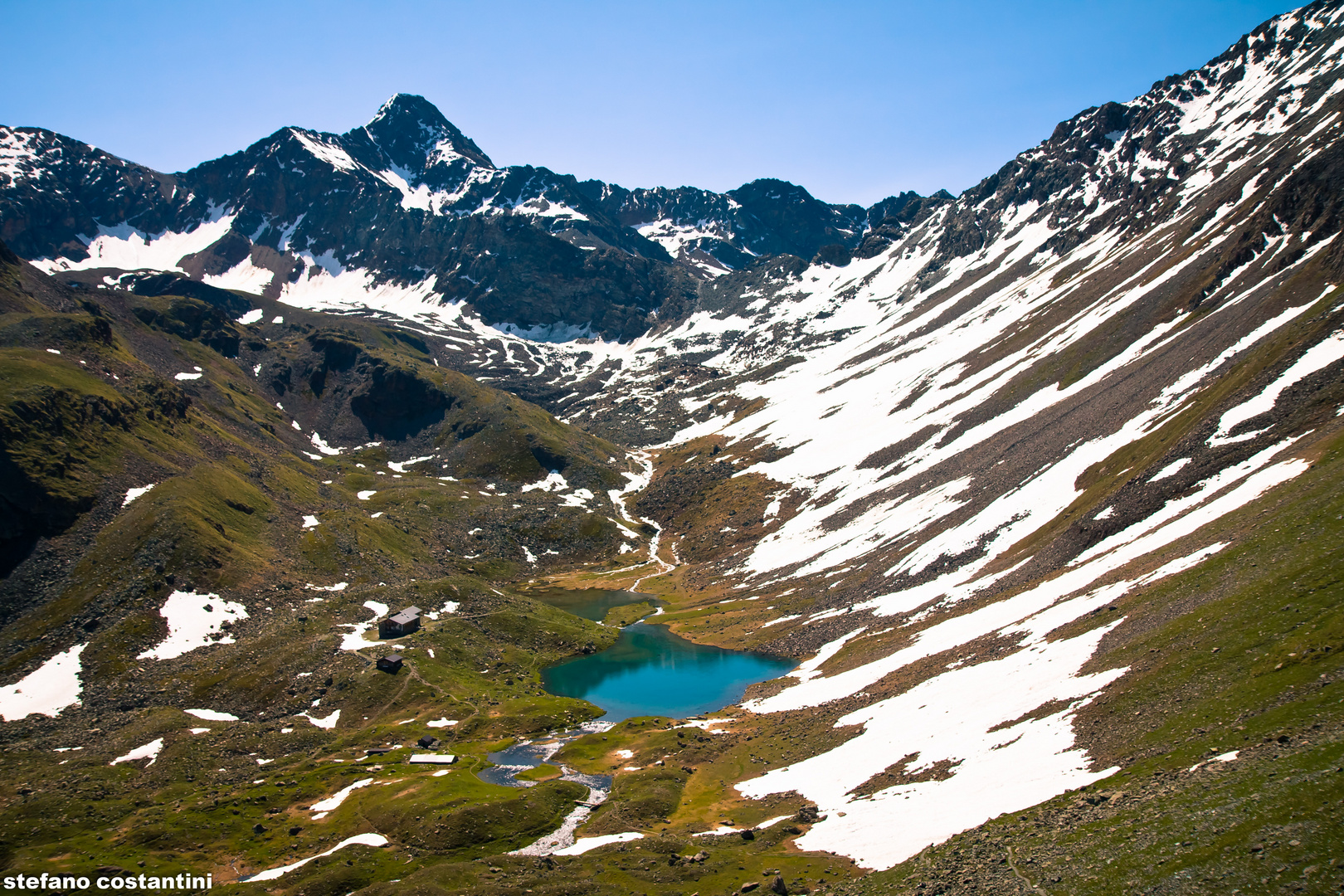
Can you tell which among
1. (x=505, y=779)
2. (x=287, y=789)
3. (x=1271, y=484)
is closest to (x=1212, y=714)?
(x=1271, y=484)

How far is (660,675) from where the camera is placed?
3994 inches

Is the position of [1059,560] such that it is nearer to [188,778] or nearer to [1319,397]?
[1319,397]

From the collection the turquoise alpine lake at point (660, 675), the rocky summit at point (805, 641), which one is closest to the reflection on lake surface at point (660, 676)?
the turquoise alpine lake at point (660, 675)

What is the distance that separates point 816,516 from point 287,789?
10158 cm

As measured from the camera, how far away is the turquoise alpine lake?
8931cm

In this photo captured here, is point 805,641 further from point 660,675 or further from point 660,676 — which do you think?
point 660,675

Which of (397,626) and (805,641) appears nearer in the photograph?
(805,641)

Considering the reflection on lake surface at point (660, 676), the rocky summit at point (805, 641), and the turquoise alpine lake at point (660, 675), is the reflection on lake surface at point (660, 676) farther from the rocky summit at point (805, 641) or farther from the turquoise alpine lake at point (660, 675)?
the rocky summit at point (805, 641)

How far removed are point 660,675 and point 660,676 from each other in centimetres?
40

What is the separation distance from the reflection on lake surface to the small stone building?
20.1 meters

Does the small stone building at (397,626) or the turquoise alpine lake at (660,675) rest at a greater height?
the small stone building at (397,626)

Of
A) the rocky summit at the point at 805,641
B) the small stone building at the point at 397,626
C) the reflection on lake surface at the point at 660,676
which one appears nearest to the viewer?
the rocky summit at the point at 805,641

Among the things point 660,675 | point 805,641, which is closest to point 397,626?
point 660,675

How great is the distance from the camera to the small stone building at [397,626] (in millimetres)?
98688
